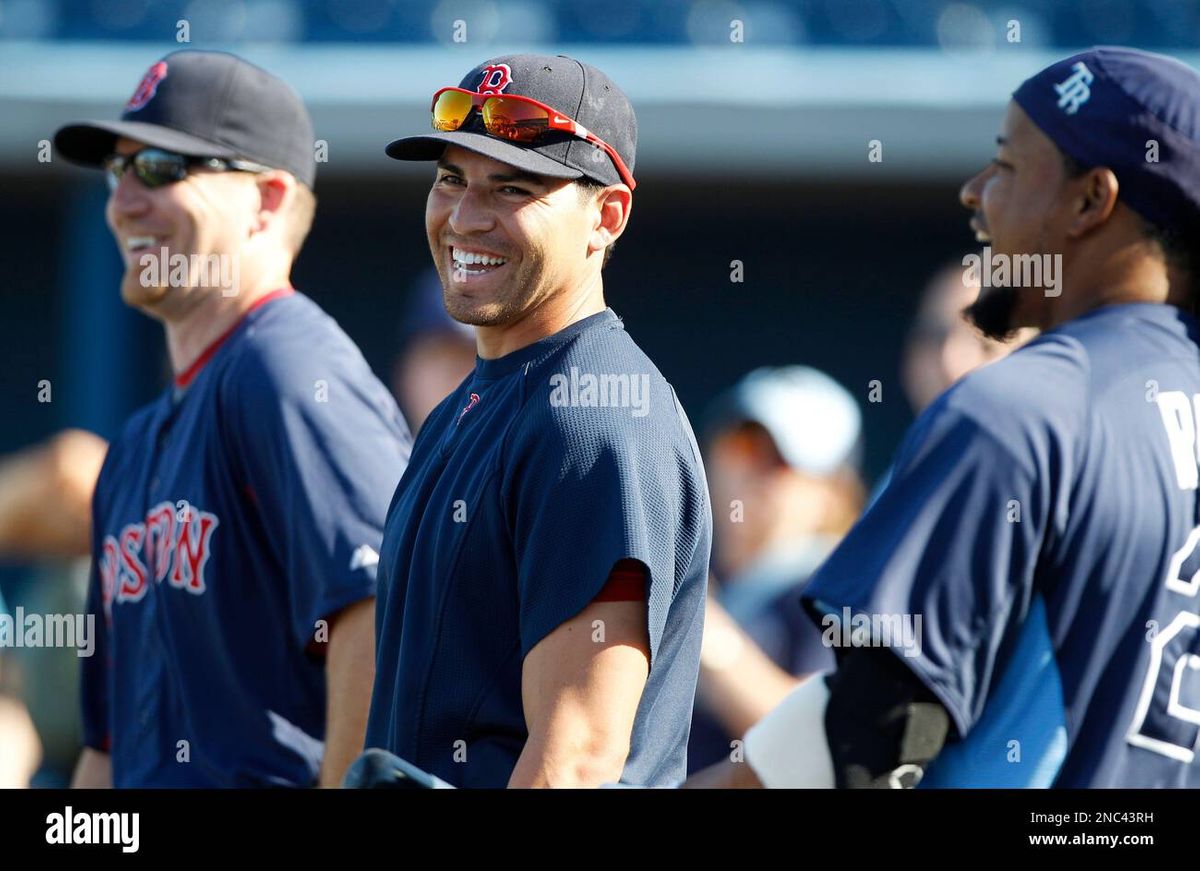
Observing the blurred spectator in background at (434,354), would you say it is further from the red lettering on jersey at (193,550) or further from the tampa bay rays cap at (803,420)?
the red lettering on jersey at (193,550)

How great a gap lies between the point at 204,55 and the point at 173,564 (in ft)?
3.64

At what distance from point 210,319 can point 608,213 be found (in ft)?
3.53

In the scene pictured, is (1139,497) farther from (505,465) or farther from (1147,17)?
(1147,17)

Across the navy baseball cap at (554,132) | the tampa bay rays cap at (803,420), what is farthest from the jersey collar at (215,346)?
the tampa bay rays cap at (803,420)

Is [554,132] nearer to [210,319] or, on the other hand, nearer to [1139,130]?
[1139,130]

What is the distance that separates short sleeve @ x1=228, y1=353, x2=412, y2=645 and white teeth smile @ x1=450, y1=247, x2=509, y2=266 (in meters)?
0.61

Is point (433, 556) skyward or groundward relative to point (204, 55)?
groundward

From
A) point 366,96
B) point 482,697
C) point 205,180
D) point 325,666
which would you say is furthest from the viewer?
point 366,96

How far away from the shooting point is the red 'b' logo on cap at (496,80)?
2.41 meters

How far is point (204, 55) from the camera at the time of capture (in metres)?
3.44

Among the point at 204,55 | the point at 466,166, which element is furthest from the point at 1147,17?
the point at 466,166

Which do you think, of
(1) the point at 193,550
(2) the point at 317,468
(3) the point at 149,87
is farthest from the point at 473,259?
(3) the point at 149,87

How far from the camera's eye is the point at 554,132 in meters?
2.39

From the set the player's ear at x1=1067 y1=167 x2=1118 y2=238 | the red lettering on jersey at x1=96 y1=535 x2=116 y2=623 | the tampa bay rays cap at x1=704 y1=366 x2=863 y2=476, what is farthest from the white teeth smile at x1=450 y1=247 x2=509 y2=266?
the tampa bay rays cap at x1=704 y1=366 x2=863 y2=476
